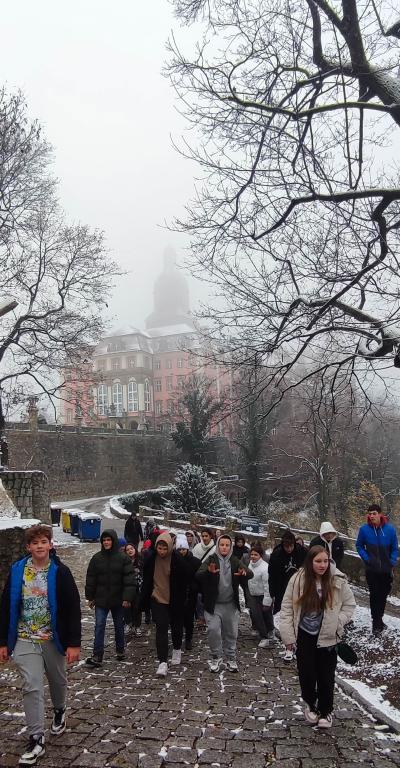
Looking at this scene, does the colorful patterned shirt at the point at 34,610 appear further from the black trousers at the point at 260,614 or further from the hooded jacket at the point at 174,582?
the black trousers at the point at 260,614

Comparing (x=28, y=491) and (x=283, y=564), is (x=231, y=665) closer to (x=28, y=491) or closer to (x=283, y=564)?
(x=283, y=564)

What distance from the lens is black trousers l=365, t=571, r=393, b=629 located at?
7098 millimetres

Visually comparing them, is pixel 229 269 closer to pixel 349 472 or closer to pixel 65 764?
pixel 65 764

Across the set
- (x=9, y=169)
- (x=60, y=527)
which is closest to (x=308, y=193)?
(x=9, y=169)

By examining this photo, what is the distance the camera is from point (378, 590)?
7.16m

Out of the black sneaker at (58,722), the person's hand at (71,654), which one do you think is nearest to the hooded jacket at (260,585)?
the black sneaker at (58,722)

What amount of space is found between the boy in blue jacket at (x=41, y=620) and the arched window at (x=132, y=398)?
227 ft

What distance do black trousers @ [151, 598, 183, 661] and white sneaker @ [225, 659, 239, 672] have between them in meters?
0.59

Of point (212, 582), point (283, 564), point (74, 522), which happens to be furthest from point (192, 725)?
point (74, 522)

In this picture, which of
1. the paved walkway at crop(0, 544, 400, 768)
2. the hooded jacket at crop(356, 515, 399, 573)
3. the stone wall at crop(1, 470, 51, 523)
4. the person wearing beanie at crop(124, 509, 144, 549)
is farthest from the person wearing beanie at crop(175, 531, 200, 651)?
the stone wall at crop(1, 470, 51, 523)

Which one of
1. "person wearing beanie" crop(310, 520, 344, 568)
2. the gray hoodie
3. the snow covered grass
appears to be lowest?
the snow covered grass

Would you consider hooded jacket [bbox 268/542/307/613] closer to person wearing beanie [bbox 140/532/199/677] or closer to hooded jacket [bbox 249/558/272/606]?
hooded jacket [bbox 249/558/272/606]

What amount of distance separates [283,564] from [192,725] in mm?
2701

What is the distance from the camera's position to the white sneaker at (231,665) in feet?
19.4
